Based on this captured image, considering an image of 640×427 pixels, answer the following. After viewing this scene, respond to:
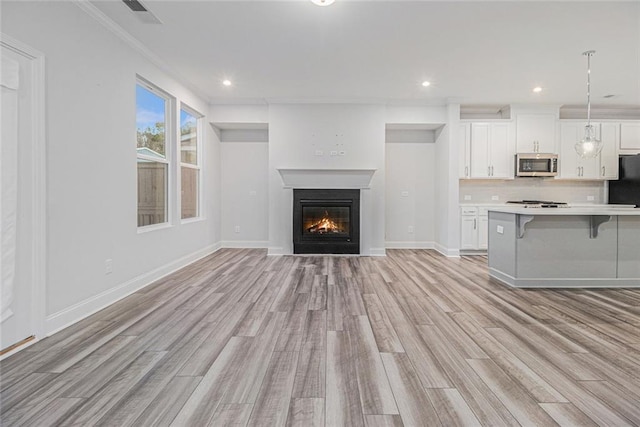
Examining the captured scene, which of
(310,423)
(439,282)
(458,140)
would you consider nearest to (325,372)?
(310,423)

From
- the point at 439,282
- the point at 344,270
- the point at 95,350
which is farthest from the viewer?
the point at 344,270

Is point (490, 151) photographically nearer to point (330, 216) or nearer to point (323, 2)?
point (330, 216)

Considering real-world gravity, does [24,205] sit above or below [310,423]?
above

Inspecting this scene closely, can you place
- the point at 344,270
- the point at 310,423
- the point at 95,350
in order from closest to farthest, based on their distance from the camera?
the point at 310,423 < the point at 95,350 < the point at 344,270

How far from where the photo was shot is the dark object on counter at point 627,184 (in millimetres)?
5891

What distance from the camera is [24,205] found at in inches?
93.3

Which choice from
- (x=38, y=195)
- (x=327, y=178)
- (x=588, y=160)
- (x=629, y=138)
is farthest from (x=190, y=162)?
(x=629, y=138)

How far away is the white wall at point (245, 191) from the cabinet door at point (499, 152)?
13.7 feet

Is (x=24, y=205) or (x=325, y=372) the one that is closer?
(x=325, y=372)

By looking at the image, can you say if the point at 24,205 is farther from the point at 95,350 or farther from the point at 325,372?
the point at 325,372

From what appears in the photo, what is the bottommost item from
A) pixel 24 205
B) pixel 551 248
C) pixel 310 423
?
pixel 310 423

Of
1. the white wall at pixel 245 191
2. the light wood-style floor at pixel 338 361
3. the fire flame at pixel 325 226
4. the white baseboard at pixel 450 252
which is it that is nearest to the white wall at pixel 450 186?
the white baseboard at pixel 450 252

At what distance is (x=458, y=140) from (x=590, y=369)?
4.70 meters

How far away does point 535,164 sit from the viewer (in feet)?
20.0
